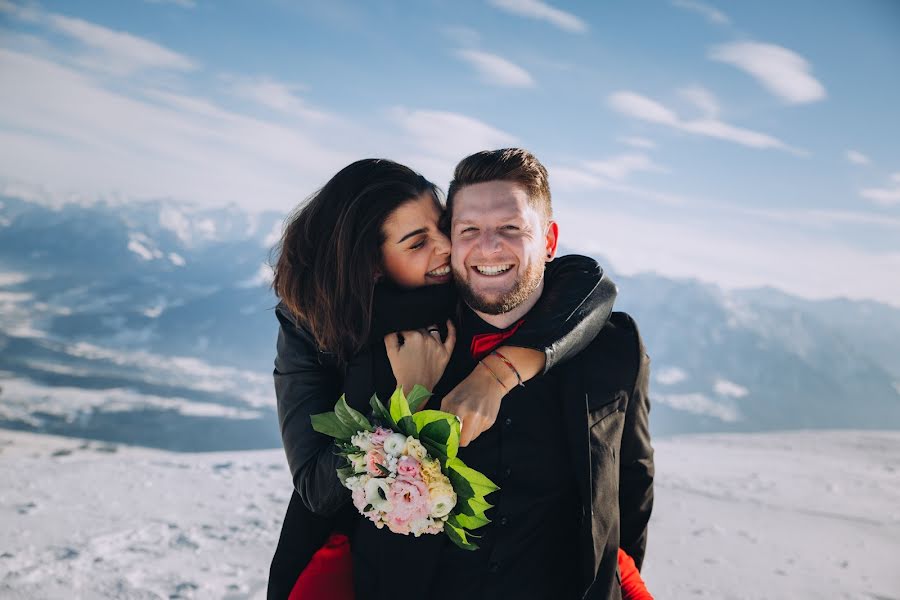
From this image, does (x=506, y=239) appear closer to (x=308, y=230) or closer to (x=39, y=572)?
(x=308, y=230)

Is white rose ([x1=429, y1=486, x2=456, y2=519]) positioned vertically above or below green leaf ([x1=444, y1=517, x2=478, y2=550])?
above

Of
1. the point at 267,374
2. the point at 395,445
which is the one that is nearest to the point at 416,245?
the point at 395,445

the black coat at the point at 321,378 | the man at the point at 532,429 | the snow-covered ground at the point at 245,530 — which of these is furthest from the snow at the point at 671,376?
the black coat at the point at 321,378

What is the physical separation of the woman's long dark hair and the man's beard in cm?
46

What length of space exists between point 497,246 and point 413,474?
3.60ft

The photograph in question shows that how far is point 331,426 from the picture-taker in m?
2.40

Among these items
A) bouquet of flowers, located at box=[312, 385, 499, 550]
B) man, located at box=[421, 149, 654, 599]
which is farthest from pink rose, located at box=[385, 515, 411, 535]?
man, located at box=[421, 149, 654, 599]

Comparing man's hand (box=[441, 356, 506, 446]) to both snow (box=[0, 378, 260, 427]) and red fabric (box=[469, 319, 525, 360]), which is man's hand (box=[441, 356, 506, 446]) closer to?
red fabric (box=[469, 319, 525, 360])

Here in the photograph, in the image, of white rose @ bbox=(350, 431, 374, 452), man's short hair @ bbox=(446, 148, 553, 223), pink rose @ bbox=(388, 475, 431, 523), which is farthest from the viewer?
man's short hair @ bbox=(446, 148, 553, 223)

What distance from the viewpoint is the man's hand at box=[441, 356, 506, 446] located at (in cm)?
234

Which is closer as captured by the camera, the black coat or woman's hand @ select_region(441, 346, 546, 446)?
woman's hand @ select_region(441, 346, 546, 446)

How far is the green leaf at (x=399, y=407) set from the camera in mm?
2236

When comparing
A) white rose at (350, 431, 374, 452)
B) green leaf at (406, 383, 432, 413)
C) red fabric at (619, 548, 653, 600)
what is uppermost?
green leaf at (406, 383, 432, 413)

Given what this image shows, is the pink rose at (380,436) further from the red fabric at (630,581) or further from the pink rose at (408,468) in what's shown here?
the red fabric at (630,581)
